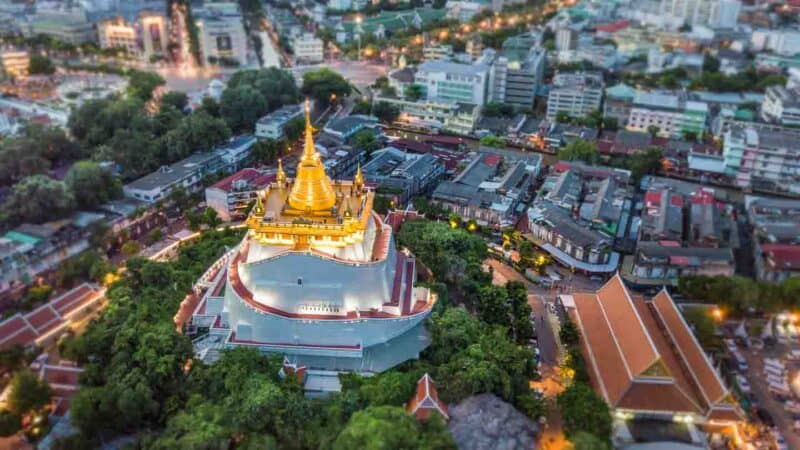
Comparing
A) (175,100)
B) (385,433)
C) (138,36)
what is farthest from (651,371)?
(138,36)

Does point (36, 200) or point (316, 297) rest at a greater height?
point (36, 200)

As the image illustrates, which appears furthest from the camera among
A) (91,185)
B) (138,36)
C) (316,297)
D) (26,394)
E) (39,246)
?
(138,36)

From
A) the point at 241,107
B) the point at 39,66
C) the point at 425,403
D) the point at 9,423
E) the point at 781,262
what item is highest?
the point at 39,66

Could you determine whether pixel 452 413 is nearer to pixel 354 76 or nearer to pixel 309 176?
pixel 309 176

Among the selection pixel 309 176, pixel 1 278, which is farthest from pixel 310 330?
pixel 1 278

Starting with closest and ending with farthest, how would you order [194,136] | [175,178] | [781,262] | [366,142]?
[781,262] → [175,178] → [194,136] → [366,142]

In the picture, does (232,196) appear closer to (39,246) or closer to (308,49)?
(39,246)

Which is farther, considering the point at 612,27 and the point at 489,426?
the point at 612,27
